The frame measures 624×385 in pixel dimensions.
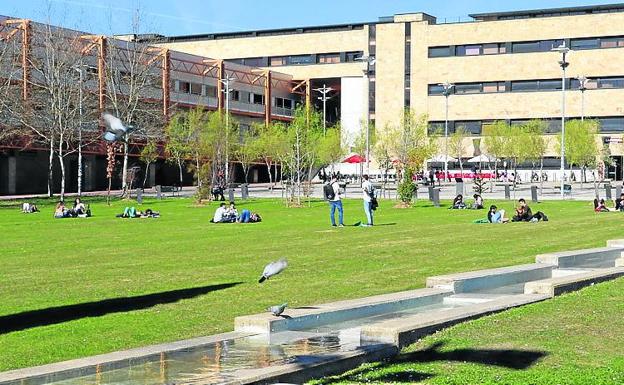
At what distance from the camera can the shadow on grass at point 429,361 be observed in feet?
33.4

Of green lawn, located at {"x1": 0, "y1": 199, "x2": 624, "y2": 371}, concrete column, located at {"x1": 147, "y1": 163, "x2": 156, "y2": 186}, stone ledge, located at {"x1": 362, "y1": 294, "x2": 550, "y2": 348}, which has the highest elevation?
concrete column, located at {"x1": 147, "y1": 163, "x2": 156, "y2": 186}

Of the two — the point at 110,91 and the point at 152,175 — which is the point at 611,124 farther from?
the point at 110,91

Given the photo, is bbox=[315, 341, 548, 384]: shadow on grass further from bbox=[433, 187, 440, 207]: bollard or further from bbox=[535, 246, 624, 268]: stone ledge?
bbox=[433, 187, 440, 207]: bollard

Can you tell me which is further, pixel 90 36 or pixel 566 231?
pixel 90 36

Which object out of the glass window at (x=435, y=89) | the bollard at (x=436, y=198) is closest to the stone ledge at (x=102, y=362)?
the bollard at (x=436, y=198)

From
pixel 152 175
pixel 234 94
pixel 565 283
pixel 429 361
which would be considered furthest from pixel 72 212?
pixel 234 94

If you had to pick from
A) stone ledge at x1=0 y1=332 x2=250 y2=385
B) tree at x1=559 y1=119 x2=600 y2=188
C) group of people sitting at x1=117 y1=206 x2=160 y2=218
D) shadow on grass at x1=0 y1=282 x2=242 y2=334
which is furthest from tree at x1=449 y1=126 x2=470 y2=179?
stone ledge at x1=0 y1=332 x2=250 y2=385

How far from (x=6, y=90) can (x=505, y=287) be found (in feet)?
180

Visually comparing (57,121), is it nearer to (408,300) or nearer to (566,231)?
(566,231)

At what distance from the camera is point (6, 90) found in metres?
67.1

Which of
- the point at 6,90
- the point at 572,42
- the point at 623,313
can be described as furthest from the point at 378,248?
the point at 572,42

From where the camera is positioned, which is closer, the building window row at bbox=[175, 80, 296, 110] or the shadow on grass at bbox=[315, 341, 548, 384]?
the shadow on grass at bbox=[315, 341, 548, 384]

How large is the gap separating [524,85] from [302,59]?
93.4 feet

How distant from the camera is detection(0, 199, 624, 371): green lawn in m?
13.8
